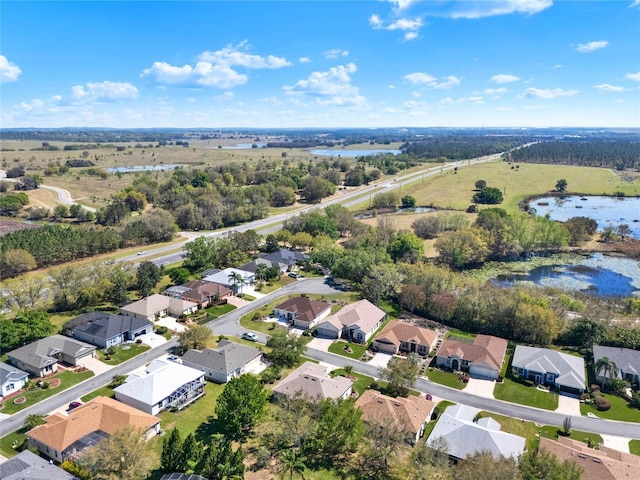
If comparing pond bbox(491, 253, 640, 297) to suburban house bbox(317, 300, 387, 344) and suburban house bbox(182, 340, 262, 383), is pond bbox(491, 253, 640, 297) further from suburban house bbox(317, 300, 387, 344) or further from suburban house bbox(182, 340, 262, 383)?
suburban house bbox(182, 340, 262, 383)

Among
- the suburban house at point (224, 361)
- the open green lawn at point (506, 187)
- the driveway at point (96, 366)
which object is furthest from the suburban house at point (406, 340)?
the open green lawn at point (506, 187)

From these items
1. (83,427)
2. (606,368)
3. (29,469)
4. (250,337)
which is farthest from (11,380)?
(606,368)

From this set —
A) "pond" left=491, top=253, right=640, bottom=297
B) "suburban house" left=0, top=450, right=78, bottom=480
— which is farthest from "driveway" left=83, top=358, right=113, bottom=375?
"pond" left=491, top=253, right=640, bottom=297

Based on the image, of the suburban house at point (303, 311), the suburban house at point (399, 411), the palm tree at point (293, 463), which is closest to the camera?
the palm tree at point (293, 463)

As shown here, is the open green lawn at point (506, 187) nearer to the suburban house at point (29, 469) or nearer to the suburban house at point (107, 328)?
the suburban house at point (107, 328)

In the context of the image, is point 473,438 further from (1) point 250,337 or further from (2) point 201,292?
(2) point 201,292
